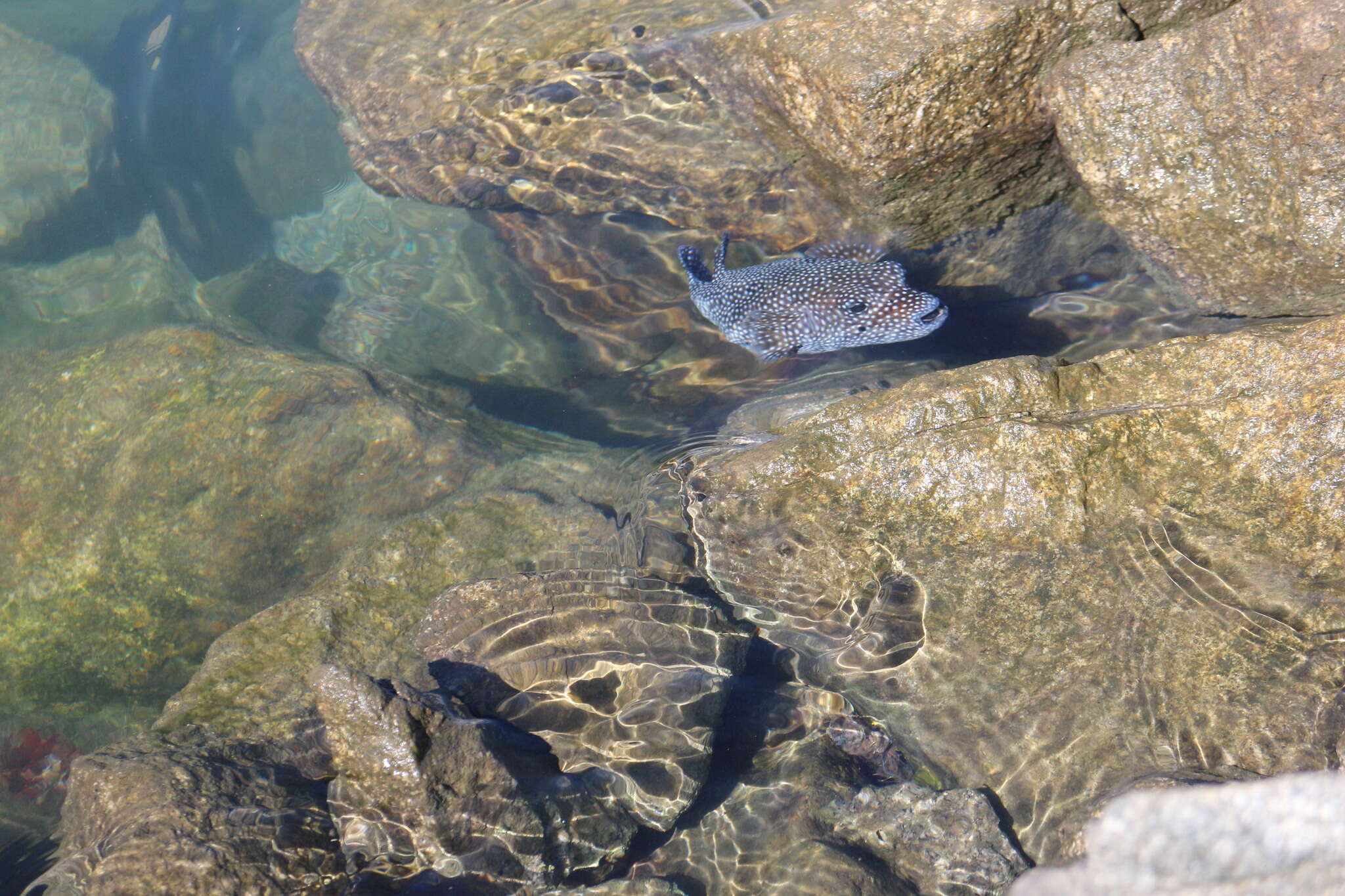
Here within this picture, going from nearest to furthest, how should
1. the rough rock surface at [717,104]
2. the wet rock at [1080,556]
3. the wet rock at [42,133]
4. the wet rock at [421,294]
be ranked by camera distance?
1. the wet rock at [1080,556]
2. the rough rock surface at [717,104]
3. the wet rock at [421,294]
4. the wet rock at [42,133]

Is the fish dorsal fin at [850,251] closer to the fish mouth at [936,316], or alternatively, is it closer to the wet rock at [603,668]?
the fish mouth at [936,316]

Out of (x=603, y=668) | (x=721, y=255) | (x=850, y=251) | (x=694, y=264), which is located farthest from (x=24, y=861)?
(x=850, y=251)

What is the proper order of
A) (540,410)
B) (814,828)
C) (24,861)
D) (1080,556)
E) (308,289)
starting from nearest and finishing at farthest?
(1080,556) → (814,828) → (24,861) → (540,410) → (308,289)

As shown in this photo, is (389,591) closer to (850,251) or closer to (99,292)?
(850,251)

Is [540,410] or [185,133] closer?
[540,410]

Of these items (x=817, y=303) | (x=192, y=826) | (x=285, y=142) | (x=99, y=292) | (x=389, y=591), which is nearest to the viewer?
(x=192, y=826)

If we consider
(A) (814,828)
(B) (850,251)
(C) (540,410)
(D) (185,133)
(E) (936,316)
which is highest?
(B) (850,251)

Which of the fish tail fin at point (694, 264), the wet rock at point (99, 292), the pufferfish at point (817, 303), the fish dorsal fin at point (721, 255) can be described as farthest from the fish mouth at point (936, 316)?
the wet rock at point (99, 292)

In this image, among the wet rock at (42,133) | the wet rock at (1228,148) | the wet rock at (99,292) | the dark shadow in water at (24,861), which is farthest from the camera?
the wet rock at (42,133)
